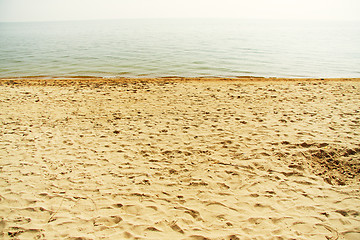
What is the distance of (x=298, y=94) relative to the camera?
1026 centimetres

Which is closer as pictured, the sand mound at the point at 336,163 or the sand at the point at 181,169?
the sand at the point at 181,169

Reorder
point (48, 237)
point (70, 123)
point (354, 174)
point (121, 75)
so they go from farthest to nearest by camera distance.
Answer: point (121, 75), point (70, 123), point (354, 174), point (48, 237)

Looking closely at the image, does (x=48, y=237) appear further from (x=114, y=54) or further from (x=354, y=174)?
(x=114, y=54)

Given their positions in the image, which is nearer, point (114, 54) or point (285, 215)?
point (285, 215)

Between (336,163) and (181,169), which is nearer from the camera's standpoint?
(181,169)

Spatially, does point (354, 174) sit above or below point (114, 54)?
below

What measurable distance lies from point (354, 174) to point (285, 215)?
226 cm

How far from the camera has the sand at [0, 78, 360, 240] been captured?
3.56 m

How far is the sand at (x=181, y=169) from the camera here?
3.56 m

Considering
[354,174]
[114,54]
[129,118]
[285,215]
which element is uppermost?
[114,54]

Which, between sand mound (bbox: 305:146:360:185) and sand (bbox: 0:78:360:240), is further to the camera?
sand mound (bbox: 305:146:360:185)

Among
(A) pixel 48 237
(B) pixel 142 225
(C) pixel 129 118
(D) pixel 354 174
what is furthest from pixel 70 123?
(D) pixel 354 174

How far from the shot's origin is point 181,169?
4.98 meters

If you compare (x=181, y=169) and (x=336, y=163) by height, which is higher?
(x=336, y=163)
